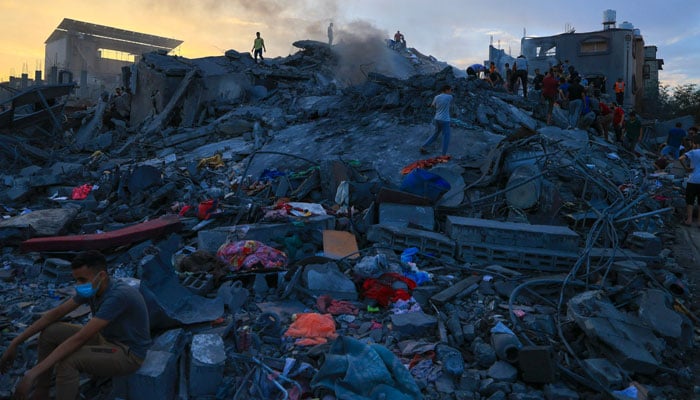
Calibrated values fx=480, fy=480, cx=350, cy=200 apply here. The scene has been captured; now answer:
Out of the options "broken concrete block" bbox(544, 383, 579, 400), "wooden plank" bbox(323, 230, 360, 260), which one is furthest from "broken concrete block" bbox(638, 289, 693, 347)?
"wooden plank" bbox(323, 230, 360, 260)

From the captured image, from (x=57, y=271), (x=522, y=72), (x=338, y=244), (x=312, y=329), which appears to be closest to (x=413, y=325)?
(x=312, y=329)

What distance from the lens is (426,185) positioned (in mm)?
7508

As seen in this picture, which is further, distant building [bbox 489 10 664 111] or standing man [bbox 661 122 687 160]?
distant building [bbox 489 10 664 111]

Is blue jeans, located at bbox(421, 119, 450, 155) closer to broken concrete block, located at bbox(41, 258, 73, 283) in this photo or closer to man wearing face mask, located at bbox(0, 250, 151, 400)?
broken concrete block, located at bbox(41, 258, 73, 283)

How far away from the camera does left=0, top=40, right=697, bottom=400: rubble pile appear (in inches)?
141

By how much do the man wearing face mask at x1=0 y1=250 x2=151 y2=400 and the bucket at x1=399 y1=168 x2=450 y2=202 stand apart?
4.92 meters

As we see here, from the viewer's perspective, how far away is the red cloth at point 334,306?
4833 mm

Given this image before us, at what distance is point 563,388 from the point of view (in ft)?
11.7

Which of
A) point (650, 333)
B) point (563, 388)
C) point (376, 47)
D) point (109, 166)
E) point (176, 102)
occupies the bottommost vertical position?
point (563, 388)

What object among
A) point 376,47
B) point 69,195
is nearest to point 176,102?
point 69,195

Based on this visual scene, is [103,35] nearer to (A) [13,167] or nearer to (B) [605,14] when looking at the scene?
(A) [13,167]

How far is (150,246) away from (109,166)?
7.71m

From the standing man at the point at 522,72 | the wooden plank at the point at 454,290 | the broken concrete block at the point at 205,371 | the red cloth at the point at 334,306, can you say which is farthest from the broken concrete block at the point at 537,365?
the standing man at the point at 522,72

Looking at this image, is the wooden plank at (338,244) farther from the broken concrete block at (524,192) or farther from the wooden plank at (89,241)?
the broken concrete block at (524,192)
